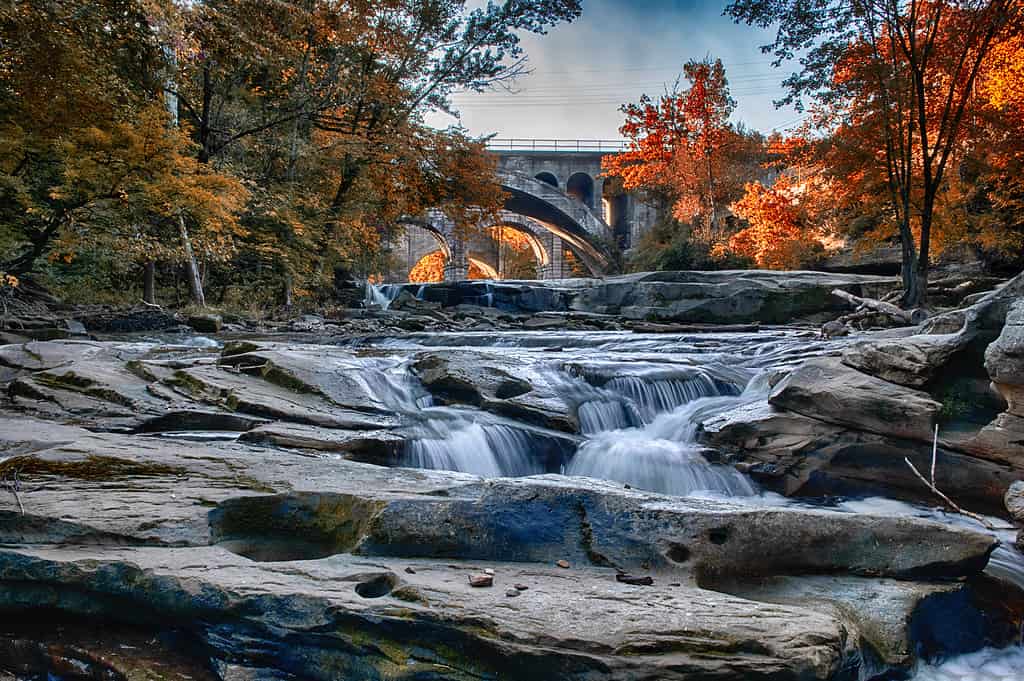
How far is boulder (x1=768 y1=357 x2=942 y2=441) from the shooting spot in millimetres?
4684

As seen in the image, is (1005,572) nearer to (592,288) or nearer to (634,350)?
(634,350)

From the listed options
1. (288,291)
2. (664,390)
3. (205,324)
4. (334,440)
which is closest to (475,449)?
(334,440)

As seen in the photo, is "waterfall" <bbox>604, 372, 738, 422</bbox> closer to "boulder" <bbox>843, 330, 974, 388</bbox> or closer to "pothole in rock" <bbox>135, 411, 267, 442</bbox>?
"boulder" <bbox>843, 330, 974, 388</bbox>

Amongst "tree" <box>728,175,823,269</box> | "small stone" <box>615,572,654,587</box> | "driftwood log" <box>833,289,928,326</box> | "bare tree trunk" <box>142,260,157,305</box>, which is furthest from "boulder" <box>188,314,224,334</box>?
"tree" <box>728,175,823,269</box>

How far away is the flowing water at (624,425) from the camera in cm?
480

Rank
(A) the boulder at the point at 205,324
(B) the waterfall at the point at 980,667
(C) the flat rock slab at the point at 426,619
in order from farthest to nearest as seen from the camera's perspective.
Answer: (A) the boulder at the point at 205,324, (B) the waterfall at the point at 980,667, (C) the flat rock slab at the point at 426,619

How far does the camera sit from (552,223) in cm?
3381

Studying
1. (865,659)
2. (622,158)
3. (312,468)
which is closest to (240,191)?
(312,468)

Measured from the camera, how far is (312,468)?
340cm

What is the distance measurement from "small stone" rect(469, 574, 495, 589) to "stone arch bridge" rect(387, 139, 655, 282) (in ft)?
100

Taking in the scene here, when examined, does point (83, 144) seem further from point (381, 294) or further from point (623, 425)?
point (381, 294)

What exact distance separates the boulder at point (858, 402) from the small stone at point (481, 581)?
3.85m

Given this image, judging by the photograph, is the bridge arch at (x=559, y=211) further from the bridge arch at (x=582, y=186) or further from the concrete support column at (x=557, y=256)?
the bridge arch at (x=582, y=186)

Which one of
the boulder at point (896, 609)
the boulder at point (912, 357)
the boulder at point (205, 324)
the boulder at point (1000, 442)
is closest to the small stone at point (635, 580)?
the boulder at point (896, 609)
